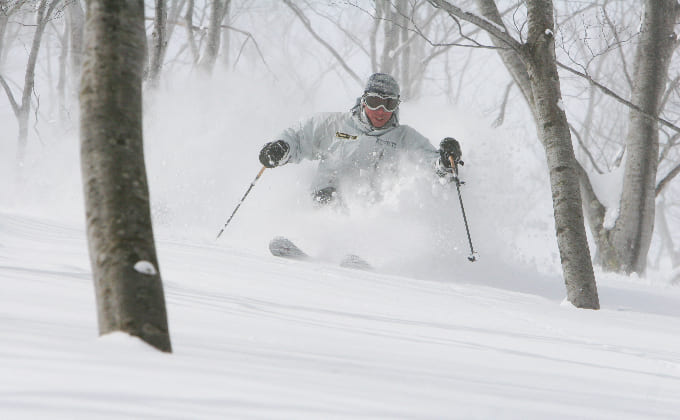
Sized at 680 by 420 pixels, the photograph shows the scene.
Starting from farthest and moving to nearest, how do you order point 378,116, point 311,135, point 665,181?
1. point 665,181
2. point 311,135
3. point 378,116

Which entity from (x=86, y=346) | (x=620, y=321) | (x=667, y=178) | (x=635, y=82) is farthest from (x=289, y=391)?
(x=667, y=178)

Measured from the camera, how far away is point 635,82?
6988mm

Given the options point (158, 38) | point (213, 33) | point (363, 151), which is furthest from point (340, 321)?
point (213, 33)

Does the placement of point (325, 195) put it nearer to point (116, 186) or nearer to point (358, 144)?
point (358, 144)

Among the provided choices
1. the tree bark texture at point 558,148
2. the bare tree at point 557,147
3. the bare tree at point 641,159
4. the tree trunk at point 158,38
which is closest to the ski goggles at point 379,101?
the bare tree at point 557,147

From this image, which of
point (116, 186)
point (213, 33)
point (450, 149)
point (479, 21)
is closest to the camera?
point (116, 186)

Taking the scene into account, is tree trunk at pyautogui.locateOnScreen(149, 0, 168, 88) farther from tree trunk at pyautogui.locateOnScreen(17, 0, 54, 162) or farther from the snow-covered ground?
tree trunk at pyautogui.locateOnScreen(17, 0, 54, 162)

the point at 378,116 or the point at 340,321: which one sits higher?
the point at 378,116

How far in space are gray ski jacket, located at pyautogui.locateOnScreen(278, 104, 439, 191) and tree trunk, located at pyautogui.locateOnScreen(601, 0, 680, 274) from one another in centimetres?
231

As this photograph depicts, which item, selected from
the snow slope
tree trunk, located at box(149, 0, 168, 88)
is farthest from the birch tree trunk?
the snow slope

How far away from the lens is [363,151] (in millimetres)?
6336

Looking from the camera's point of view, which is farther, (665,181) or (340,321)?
(665,181)

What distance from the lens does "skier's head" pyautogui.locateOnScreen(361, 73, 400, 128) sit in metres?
6.10

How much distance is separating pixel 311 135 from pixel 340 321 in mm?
4019
